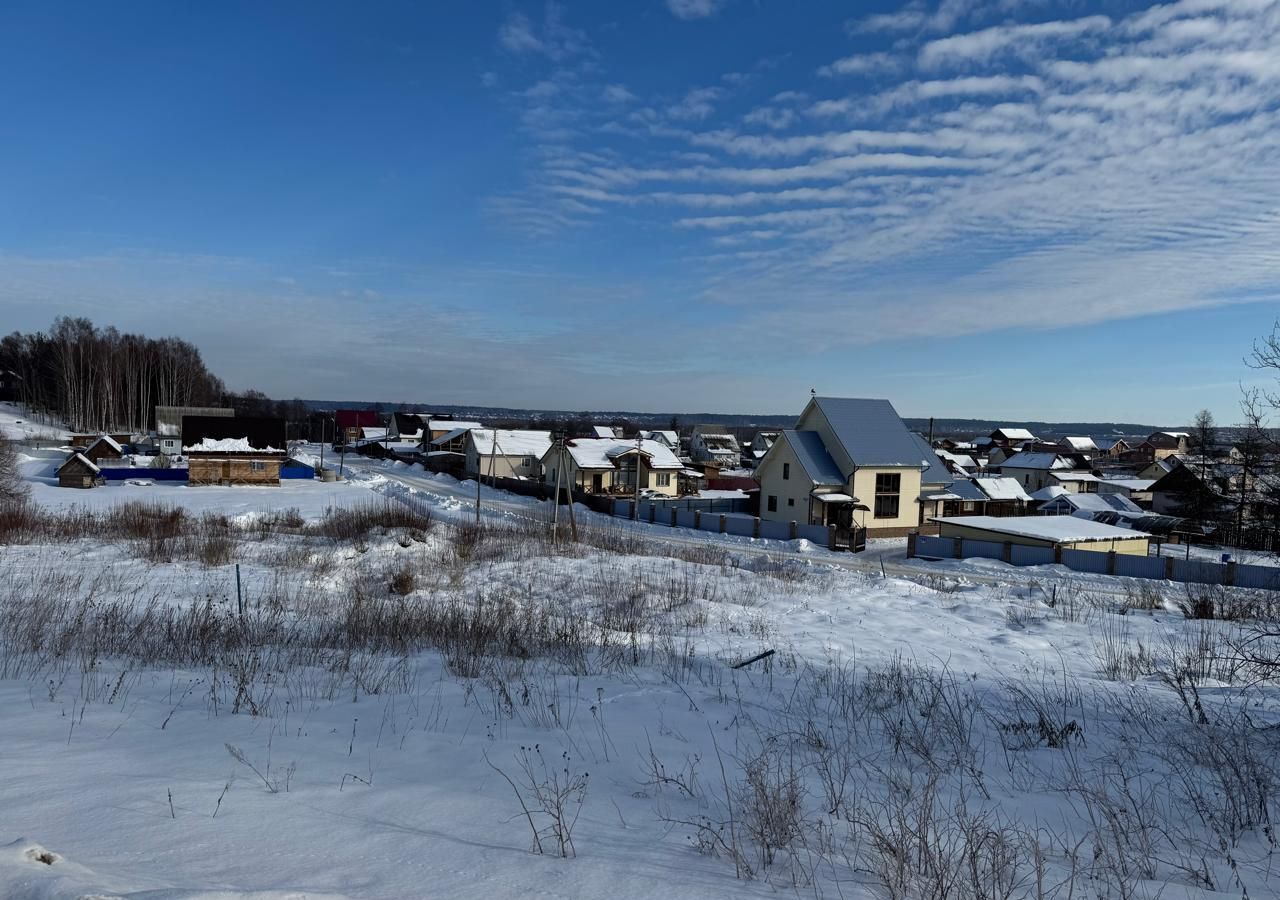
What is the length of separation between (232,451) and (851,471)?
41.4 metres

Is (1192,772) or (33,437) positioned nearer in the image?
(1192,772)

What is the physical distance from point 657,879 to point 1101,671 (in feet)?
25.9

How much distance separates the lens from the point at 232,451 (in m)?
50.9

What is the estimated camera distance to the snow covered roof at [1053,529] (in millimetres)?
28844

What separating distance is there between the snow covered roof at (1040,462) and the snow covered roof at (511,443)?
47232 mm

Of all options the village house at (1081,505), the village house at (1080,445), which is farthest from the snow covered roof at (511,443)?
the village house at (1080,445)

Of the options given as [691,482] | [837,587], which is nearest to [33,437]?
[691,482]

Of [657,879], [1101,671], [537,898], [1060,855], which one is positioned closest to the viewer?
[537,898]

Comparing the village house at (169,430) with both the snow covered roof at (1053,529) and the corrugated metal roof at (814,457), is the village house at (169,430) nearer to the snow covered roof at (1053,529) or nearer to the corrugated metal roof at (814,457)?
the corrugated metal roof at (814,457)

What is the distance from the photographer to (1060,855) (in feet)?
11.4

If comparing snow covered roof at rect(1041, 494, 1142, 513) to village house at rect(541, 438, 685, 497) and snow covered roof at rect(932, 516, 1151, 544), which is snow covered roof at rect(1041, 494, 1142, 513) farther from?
village house at rect(541, 438, 685, 497)

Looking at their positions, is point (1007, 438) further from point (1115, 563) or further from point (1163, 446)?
point (1115, 563)

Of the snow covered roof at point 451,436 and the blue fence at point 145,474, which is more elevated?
the snow covered roof at point 451,436

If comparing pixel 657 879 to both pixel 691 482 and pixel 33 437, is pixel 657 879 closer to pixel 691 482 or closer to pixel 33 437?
pixel 691 482
